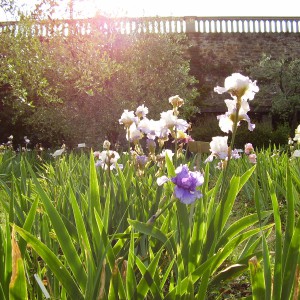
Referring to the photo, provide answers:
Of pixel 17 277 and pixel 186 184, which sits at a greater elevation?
pixel 186 184

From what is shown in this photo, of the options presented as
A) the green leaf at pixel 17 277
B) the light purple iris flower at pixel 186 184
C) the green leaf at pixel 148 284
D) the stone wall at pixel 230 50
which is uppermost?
the stone wall at pixel 230 50

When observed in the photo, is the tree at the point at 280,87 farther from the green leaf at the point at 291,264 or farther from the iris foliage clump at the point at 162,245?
the green leaf at the point at 291,264

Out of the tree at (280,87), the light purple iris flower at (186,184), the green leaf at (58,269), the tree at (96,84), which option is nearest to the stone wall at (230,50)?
the tree at (280,87)

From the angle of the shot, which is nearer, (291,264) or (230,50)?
(291,264)

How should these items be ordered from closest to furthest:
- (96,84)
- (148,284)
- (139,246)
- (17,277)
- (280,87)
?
(17,277) < (148,284) < (139,246) < (96,84) < (280,87)

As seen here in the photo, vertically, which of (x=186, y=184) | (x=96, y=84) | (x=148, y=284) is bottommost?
(x=148, y=284)

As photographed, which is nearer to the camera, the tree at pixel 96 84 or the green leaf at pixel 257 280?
the green leaf at pixel 257 280

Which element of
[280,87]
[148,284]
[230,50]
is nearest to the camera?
[148,284]

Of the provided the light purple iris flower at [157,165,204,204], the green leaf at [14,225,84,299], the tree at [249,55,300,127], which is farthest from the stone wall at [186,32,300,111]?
the green leaf at [14,225,84,299]

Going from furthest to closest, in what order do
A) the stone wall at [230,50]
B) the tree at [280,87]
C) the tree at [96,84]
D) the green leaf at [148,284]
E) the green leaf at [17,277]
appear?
the stone wall at [230,50] < the tree at [280,87] < the tree at [96,84] < the green leaf at [148,284] < the green leaf at [17,277]

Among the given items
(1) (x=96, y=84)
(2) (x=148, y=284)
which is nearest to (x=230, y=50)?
(1) (x=96, y=84)

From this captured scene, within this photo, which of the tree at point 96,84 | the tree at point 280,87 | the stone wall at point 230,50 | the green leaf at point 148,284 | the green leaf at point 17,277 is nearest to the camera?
the green leaf at point 17,277

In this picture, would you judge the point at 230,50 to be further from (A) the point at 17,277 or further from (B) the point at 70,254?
(A) the point at 17,277

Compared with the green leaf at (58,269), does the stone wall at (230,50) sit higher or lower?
higher
